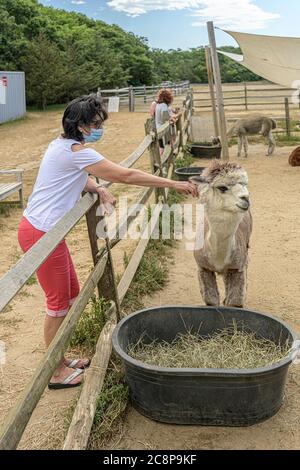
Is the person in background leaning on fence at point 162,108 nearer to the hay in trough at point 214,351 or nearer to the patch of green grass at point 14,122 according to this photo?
the hay in trough at point 214,351

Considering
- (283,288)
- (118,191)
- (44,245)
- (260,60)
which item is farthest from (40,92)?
(44,245)

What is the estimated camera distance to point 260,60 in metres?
10.4

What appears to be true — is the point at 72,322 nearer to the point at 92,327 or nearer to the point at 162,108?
the point at 92,327

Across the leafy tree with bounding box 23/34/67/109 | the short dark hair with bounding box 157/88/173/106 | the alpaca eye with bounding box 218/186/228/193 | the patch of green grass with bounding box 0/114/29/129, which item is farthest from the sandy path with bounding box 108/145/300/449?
the leafy tree with bounding box 23/34/67/109

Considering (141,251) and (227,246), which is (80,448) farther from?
(141,251)

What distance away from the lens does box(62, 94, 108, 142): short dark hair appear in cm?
265

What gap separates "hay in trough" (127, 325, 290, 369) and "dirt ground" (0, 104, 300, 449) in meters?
0.27

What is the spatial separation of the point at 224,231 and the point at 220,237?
2.2 inches

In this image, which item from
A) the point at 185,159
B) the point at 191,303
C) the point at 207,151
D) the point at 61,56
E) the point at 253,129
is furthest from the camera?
the point at 61,56

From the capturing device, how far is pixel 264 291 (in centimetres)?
445

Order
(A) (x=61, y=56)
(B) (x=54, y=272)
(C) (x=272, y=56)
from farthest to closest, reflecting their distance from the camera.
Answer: (A) (x=61, y=56)
(C) (x=272, y=56)
(B) (x=54, y=272)

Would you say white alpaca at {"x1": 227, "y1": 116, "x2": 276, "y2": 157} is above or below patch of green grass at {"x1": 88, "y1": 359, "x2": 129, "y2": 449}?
above

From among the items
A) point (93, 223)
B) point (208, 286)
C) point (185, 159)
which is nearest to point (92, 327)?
point (93, 223)

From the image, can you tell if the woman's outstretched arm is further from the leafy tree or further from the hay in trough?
the leafy tree
